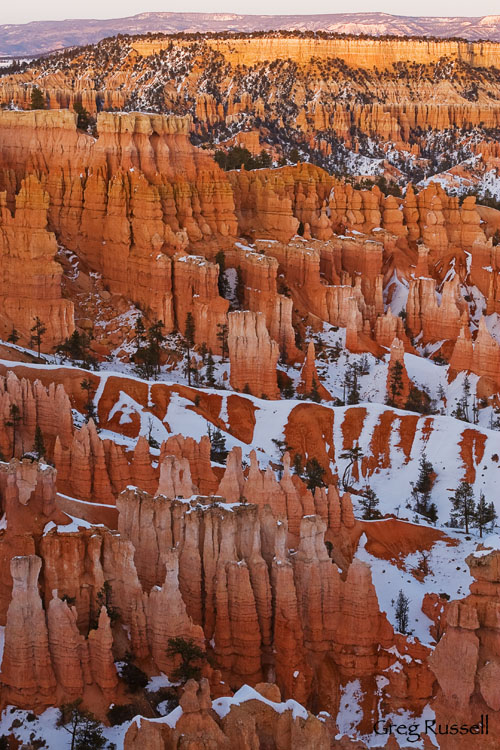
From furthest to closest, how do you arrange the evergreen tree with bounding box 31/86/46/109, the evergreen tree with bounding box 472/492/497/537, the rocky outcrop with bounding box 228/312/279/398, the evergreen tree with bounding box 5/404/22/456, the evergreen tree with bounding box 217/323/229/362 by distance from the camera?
the evergreen tree with bounding box 31/86/46/109 → the evergreen tree with bounding box 217/323/229/362 → the rocky outcrop with bounding box 228/312/279/398 → the evergreen tree with bounding box 472/492/497/537 → the evergreen tree with bounding box 5/404/22/456

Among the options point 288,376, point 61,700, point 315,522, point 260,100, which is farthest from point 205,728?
point 260,100

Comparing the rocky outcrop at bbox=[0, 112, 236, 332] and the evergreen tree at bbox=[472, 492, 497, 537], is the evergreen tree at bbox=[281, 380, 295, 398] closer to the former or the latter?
the rocky outcrop at bbox=[0, 112, 236, 332]

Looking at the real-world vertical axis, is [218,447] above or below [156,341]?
below

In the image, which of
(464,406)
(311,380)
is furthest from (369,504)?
(311,380)

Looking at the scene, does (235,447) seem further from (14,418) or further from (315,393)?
(315,393)

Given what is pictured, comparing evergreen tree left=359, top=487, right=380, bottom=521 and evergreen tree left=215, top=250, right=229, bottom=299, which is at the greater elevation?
evergreen tree left=215, top=250, right=229, bottom=299

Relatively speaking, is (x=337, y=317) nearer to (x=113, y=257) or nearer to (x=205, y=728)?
(x=113, y=257)

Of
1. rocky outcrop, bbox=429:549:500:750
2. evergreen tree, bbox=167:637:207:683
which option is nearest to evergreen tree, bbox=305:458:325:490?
evergreen tree, bbox=167:637:207:683
